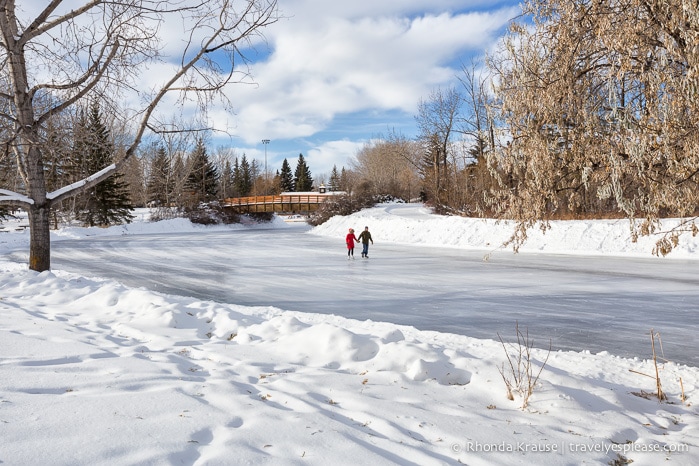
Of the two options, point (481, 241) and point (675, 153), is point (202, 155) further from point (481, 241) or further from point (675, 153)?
point (675, 153)

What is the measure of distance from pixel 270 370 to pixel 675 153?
437 cm

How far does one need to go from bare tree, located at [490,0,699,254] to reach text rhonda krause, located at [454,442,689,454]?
201cm

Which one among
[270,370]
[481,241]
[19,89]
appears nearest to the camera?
[270,370]

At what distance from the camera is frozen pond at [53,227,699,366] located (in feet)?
23.5

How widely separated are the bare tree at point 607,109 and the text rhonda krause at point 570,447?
79.3 inches

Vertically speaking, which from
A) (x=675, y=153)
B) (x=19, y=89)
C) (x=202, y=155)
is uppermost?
(x=202, y=155)

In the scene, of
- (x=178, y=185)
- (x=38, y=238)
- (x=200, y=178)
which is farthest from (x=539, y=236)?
(x=200, y=178)

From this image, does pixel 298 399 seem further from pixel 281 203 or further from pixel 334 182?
pixel 334 182

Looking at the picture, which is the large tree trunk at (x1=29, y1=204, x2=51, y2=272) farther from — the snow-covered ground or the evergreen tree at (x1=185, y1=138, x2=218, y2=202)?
the evergreen tree at (x1=185, y1=138, x2=218, y2=202)

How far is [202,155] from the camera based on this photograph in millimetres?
57781

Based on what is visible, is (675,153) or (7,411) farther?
(675,153)

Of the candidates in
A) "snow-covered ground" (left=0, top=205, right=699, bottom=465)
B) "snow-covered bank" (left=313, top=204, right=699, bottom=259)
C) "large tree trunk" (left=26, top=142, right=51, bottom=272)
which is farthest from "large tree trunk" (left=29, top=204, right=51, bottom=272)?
"snow-covered bank" (left=313, top=204, right=699, bottom=259)

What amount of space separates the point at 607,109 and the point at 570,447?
359 cm

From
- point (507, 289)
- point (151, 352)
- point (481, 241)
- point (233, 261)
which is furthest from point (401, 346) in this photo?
point (481, 241)
